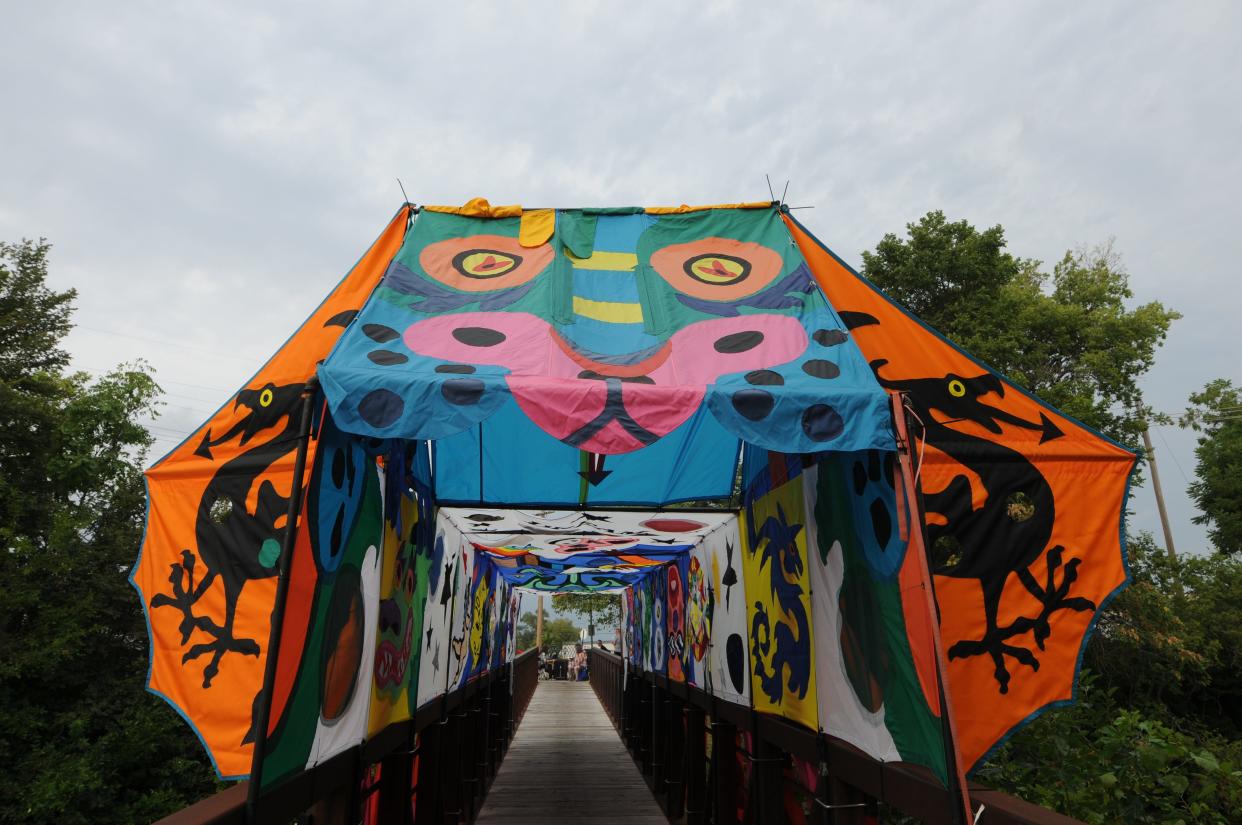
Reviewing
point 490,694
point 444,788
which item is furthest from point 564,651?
point 444,788

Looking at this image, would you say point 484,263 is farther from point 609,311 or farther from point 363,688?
point 363,688

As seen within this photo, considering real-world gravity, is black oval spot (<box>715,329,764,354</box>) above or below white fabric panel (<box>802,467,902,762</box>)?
above

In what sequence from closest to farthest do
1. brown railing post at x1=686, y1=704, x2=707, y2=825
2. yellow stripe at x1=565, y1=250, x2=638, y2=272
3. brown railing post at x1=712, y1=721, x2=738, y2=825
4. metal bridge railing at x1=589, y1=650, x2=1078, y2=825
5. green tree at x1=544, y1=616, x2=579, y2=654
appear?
1. metal bridge railing at x1=589, y1=650, x2=1078, y2=825
2. yellow stripe at x1=565, y1=250, x2=638, y2=272
3. brown railing post at x1=712, y1=721, x2=738, y2=825
4. brown railing post at x1=686, y1=704, x2=707, y2=825
5. green tree at x1=544, y1=616, x2=579, y2=654

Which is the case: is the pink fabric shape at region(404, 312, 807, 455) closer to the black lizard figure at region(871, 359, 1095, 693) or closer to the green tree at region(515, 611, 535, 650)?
the black lizard figure at region(871, 359, 1095, 693)

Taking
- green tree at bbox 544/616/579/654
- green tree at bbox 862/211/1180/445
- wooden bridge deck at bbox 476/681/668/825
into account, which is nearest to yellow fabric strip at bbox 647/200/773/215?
wooden bridge deck at bbox 476/681/668/825

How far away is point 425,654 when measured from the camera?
16.3ft

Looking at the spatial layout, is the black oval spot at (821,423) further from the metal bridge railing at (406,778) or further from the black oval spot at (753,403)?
the metal bridge railing at (406,778)

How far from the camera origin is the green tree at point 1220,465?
21672 mm

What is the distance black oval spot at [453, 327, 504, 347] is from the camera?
2.99 meters

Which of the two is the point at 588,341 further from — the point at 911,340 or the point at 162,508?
the point at 162,508

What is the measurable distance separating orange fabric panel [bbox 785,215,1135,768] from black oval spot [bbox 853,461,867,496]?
27 centimetres

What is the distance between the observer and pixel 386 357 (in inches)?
108

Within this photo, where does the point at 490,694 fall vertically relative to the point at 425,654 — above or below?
below

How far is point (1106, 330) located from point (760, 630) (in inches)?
513
